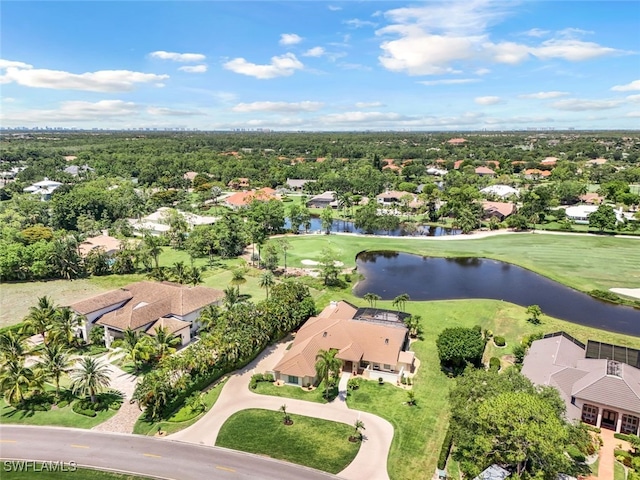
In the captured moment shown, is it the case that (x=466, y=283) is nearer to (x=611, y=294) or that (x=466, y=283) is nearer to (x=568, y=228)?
(x=611, y=294)

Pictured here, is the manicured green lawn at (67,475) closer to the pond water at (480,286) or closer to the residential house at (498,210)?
the pond water at (480,286)

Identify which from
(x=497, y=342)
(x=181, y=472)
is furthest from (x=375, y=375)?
(x=181, y=472)

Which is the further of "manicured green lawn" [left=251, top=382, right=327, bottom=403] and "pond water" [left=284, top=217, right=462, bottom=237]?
Answer: "pond water" [left=284, top=217, right=462, bottom=237]

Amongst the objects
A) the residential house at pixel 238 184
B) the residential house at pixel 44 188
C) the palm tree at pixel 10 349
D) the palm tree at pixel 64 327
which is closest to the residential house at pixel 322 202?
the residential house at pixel 238 184

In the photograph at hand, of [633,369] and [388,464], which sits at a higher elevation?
[633,369]

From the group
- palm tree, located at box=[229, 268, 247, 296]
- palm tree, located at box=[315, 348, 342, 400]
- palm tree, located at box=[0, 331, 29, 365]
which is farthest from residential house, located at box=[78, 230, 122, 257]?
palm tree, located at box=[315, 348, 342, 400]

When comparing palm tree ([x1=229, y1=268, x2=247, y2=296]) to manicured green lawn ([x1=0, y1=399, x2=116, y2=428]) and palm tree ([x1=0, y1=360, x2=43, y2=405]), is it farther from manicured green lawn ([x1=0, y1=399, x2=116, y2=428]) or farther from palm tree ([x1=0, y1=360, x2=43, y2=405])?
palm tree ([x1=0, y1=360, x2=43, y2=405])

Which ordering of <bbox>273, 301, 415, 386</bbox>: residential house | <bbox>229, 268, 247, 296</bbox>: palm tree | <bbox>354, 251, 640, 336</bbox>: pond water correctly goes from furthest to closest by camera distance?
<bbox>229, 268, 247, 296</bbox>: palm tree, <bbox>354, 251, 640, 336</bbox>: pond water, <bbox>273, 301, 415, 386</bbox>: residential house
